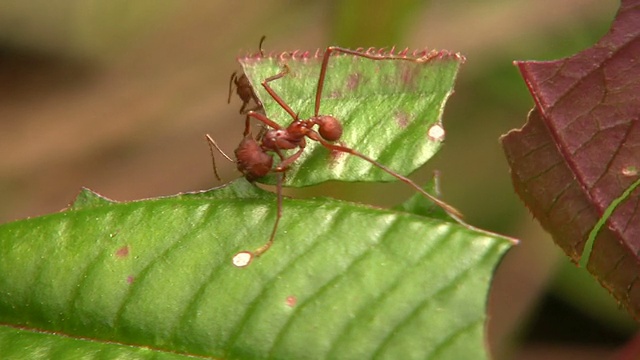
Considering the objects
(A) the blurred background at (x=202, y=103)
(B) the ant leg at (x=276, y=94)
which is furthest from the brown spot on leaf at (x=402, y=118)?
(A) the blurred background at (x=202, y=103)

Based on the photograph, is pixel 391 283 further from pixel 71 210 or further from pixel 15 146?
pixel 15 146

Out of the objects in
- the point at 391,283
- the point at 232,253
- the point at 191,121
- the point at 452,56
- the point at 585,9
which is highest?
the point at 191,121

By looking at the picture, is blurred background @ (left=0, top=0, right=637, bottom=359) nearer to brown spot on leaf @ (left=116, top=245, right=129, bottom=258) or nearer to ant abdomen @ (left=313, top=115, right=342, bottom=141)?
ant abdomen @ (left=313, top=115, right=342, bottom=141)

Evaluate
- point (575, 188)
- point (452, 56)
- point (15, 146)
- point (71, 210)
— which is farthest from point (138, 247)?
point (15, 146)

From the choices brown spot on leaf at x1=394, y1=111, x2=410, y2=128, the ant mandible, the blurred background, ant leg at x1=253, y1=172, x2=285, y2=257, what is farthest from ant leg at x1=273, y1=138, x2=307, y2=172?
the blurred background

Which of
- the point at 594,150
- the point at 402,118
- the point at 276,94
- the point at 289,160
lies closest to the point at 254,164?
the point at 289,160

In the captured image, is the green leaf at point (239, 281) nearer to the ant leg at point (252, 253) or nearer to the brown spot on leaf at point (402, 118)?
the ant leg at point (252, 253)

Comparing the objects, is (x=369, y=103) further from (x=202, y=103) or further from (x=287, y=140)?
(x=202, y=103)
